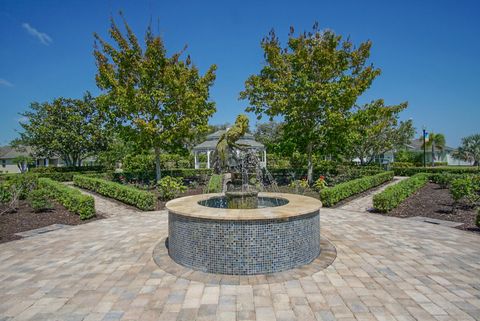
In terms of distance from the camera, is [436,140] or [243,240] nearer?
[243,240]

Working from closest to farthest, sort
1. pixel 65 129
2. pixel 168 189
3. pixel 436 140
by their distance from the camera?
1. pixel 168 189
2. pixel 65 129
3. pixel 436 140

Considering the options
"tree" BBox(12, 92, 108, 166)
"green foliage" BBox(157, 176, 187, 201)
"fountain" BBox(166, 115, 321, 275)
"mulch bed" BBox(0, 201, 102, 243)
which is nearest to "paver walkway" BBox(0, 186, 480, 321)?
"fountain" BBox(166, 115, 321, 275)

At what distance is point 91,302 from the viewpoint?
15.1ft

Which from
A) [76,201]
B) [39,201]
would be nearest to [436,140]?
[76,201]

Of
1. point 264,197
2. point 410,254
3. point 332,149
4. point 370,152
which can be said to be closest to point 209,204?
point 264,197

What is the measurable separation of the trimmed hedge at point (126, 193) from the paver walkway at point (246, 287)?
15.9 feet

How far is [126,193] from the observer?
14.0 m

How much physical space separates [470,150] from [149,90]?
154ft

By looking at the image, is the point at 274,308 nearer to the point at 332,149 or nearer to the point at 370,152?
the point at 332,149

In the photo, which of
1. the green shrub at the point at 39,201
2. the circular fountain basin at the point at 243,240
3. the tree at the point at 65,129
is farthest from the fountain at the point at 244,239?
the tree at the point at 65,129

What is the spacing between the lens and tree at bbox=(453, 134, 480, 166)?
39.0 metres

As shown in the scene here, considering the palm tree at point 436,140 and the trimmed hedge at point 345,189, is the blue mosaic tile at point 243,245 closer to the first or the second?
the trimmed hedge at point 345,189

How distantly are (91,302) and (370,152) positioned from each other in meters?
37.0

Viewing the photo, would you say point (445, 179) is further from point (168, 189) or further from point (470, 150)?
point (470, 150)
